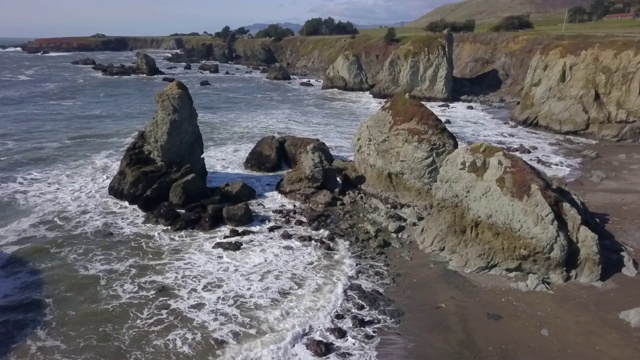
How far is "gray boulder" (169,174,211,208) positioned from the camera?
84.3ft

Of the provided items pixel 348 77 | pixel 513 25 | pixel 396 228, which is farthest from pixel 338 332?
pixel 513 25

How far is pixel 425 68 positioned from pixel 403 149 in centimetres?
4068

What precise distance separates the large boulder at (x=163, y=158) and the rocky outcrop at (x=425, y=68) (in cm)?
4117

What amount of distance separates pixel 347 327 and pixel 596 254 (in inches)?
367

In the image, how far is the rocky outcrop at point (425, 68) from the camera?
208 feet

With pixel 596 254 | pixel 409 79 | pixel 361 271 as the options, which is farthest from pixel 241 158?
pixel 409 79

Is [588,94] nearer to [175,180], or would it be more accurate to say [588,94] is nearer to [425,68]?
[425,68]

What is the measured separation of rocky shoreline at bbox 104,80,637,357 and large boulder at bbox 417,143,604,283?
4 cm

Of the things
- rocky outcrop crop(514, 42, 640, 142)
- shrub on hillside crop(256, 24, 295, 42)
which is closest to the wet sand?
rocky outcrop crop(514, 42, 640, 142)

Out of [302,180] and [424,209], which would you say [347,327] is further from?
[302,180]

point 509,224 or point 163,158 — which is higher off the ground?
point 163,158

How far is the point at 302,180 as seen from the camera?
28.1m

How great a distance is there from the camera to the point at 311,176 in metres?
27.9

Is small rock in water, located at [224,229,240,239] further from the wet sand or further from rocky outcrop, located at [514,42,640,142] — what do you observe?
rocky outcrop, located at [514,42,640,142]
